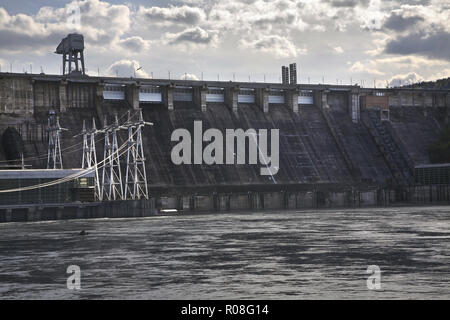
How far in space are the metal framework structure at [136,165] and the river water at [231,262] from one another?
3478cm

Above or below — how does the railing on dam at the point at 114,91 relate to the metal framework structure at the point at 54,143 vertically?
above

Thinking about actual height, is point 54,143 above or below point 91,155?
above

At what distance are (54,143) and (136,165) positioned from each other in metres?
15.4

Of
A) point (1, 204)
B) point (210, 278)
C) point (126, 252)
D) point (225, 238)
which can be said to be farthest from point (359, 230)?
point (1, 204)

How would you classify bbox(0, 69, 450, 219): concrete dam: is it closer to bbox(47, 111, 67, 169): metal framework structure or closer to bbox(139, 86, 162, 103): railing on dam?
bbox(139, 86, 162, 103): railing on dam

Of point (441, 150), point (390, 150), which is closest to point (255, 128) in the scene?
point (390, 150)

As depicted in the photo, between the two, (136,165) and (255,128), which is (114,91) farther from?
(136,165)

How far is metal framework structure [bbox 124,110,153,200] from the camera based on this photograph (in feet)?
371

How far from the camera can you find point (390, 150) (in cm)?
15225

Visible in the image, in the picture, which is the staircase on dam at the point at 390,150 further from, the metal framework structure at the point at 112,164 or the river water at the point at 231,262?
the river water at the point at 231,262

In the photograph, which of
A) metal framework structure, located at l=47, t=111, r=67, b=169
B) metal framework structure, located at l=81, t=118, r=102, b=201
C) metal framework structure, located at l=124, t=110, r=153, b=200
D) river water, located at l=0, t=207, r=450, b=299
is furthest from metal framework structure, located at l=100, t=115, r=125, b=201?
river water, located at l=0, t=207, r=450, b=299

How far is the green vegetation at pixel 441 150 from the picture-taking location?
154 metres

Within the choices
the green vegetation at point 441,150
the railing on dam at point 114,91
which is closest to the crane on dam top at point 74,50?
the railing on dam at point 114,91

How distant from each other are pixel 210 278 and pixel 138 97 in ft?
327
